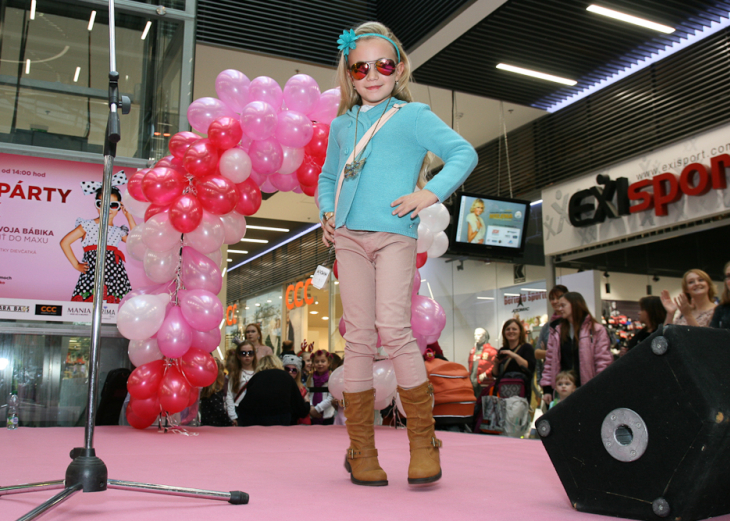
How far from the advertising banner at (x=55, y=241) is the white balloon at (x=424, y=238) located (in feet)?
6.48

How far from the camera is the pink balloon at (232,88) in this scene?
12.6 ft

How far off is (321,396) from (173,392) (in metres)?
2.21

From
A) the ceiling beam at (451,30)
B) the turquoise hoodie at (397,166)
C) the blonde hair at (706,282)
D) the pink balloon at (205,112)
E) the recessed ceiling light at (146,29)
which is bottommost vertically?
the blonde hair at (706,282)

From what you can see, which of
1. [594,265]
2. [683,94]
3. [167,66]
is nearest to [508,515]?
[167,66]

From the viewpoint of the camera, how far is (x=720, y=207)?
6031 millimetres

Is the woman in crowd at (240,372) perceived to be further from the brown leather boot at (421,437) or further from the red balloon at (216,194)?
Result: the brown leather boot at (421,437)

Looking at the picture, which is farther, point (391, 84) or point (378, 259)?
point (391, 84)

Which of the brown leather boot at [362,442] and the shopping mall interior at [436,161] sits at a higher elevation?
the shopping mall interior at [436,161]

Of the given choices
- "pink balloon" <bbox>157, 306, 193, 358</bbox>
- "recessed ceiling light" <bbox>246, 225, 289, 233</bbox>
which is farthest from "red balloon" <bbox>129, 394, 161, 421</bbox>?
"recessed ceiling light" <bbox>246, 225, 289, 233</bbox>

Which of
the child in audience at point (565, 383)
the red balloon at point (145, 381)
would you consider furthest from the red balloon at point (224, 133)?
the child in audience at point (565, 383)

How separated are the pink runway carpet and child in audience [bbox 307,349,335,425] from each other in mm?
1927

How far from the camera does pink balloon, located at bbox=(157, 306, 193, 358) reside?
3.39 metres

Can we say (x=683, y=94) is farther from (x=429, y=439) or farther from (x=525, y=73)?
(x=429, y=439)

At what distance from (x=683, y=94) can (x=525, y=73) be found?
5.66 ft
